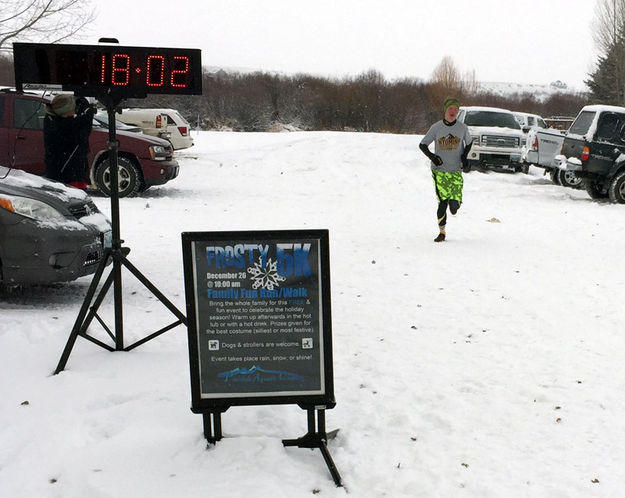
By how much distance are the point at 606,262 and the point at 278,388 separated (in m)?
6.83

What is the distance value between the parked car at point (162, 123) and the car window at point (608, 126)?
41.7 ft

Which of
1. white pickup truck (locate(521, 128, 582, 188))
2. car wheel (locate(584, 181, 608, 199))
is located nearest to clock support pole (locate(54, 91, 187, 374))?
car wheel (locate(584, 181, 608, 199))

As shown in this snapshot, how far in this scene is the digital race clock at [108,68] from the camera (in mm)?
4512

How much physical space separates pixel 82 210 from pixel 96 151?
24.8 feet

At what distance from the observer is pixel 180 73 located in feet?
15.6

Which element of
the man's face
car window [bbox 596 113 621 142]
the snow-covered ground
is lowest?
the snow-covered ground

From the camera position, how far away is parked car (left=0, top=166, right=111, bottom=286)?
6027 millimetres

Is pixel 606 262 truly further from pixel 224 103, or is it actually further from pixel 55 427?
pixel 224 103

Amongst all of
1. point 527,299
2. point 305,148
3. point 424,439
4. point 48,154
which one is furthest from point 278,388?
point 305,148

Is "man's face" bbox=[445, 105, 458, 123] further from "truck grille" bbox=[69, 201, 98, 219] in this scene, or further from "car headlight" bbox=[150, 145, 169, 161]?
"car headlight" bbox=[150, 145, 169, 161]

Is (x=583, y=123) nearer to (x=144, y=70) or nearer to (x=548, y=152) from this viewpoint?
(x=548, y=152)

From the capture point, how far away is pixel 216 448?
382 centimetres

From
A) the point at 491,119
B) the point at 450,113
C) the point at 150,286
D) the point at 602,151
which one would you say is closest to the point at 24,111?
the point at 450,113

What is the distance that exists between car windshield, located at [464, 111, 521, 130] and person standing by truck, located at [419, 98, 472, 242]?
40.9 feet
